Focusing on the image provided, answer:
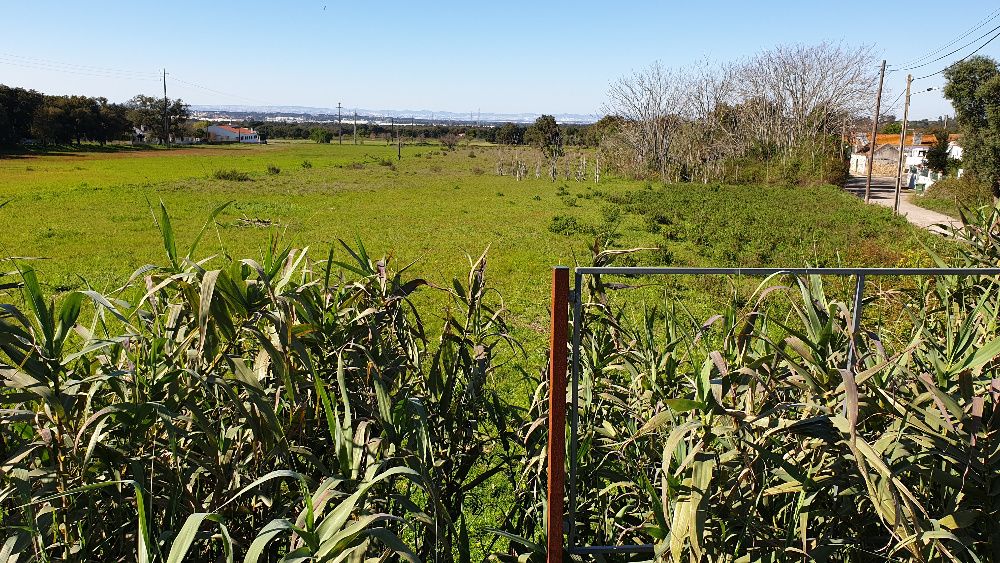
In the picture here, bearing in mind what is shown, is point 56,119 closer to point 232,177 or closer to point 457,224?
point 232,177

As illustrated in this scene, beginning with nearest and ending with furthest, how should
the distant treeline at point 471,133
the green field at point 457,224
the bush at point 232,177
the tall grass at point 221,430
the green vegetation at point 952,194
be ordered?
the tall grass at point 221,430, the green field at point 457,224, the green vegetation at point 952,194, the bush at point 232,177, the distant treeline at point 471,133

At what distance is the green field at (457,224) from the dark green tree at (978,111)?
264 inches

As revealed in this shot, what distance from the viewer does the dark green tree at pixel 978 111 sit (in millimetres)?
25453

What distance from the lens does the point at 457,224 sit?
15.0m

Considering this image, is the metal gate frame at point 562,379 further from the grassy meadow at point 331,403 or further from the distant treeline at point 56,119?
the distant treeline at point 56,119

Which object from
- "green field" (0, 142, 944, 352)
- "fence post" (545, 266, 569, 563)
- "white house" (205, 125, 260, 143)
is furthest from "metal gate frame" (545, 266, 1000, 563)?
"white house" (205, 125, 260, 143)

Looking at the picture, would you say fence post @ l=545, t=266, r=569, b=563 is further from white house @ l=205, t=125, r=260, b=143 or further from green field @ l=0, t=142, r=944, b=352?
white house @ l=205, t=125, r=260, b=143

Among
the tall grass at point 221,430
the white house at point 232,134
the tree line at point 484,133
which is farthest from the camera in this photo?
the white house at point 232,134

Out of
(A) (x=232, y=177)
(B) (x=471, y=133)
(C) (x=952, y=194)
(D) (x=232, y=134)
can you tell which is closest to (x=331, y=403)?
(A) (x=232, y=177)

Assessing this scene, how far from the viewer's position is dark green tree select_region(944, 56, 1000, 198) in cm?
2545

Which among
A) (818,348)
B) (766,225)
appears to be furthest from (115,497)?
(766,225)

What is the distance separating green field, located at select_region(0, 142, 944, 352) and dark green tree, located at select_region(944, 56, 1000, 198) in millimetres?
6693

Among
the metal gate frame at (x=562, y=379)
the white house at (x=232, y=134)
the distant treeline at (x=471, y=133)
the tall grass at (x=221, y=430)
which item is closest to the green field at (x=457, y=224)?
the tall grass at (x=221, y=430)

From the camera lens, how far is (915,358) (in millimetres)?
1898
